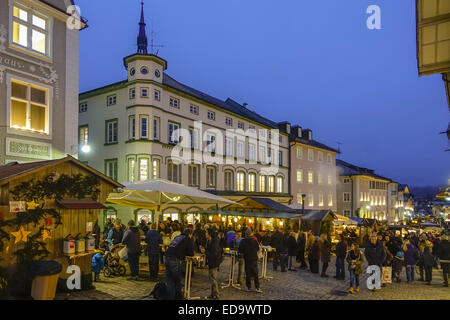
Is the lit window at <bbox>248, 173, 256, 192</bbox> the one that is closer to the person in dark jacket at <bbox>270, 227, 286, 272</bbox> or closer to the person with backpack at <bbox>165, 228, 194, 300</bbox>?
the person in dark jacket at <bbox>270, 227, 286, 272</bbox>

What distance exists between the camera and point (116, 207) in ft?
75.9

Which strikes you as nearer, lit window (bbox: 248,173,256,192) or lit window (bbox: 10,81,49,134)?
lit window (bbox: 10,81,49,134)

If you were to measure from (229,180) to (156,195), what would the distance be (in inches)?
713

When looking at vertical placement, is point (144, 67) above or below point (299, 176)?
above

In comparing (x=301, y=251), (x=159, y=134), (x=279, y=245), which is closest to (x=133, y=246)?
(x=279, y=245)

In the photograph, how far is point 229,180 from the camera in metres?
30.7

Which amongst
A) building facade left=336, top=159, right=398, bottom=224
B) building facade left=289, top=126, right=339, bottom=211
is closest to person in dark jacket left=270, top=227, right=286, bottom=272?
building facade left=289, top=126, right=339, bottom=211

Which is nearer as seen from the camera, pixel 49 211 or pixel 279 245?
pixel 49 211

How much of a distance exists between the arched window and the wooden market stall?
20.6 m

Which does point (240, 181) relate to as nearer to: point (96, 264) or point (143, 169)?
point (143, 169)

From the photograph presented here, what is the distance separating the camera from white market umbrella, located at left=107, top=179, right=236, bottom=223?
11.9 m

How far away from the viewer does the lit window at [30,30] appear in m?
11.9
